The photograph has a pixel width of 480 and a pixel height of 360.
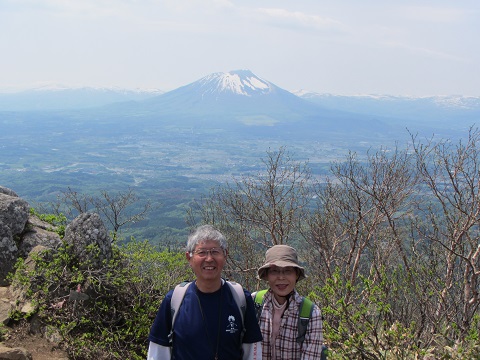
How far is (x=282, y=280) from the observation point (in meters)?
3.06

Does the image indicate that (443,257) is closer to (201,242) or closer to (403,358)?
(403,358)

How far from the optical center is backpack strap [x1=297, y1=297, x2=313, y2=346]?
9.62ft

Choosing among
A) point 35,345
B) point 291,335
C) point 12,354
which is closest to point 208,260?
point 291,335

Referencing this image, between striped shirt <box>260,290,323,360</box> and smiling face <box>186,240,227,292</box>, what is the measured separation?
1.78ft

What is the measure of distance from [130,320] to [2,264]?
241 centimetres

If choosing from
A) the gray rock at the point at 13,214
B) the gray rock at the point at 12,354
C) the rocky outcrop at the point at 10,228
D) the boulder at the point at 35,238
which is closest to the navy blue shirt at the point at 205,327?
the gray rock at the point at 12,354

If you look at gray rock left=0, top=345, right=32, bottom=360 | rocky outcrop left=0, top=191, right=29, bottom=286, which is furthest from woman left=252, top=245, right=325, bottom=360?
rocky outcrop left=0, top=191, right=29, bottom=286

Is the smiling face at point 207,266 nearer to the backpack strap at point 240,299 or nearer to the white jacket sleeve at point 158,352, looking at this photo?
the backpack strap at point 240,299

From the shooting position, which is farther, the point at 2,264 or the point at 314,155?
the point at 314,155

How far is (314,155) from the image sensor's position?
19762 centimetres

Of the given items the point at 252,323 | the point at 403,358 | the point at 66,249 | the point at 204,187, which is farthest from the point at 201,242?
the point at 204,187

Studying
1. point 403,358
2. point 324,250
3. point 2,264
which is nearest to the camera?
point 403,358

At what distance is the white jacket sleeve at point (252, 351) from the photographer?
2785mm

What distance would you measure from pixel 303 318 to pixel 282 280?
30 centimetres
